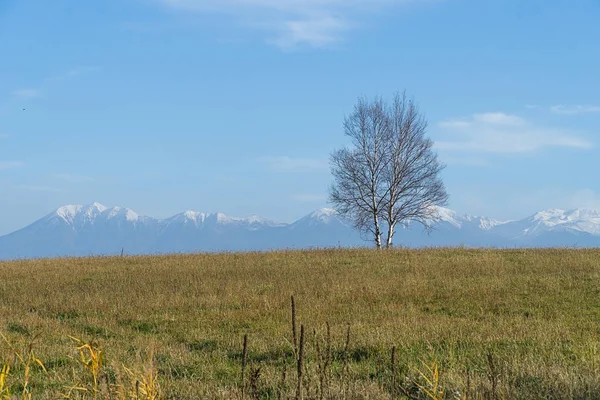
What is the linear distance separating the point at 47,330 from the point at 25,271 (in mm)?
12532

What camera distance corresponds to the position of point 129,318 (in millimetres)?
15164

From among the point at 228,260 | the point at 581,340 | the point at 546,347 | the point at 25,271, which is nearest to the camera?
the point at 546,347

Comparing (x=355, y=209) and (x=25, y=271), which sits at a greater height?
(x=355, y=209)

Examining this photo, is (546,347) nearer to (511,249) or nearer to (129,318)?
(129,318)

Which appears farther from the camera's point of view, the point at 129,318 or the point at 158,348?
the point at 129,318

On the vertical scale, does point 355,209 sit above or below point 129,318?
above

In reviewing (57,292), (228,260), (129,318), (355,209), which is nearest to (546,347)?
(129,318)

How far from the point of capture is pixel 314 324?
13.6 metres

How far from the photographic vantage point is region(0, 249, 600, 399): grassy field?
25.1 ft

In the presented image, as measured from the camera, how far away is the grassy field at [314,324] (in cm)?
766

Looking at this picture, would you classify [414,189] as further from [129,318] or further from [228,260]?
[129,318]

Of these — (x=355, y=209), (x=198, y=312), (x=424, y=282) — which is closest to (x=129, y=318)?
(x=198, y=312)

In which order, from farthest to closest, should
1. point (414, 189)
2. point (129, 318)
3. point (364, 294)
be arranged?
1. point (414, 189)
2. point (364, 294)
3. point (129, 318)

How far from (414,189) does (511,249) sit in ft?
40.7
